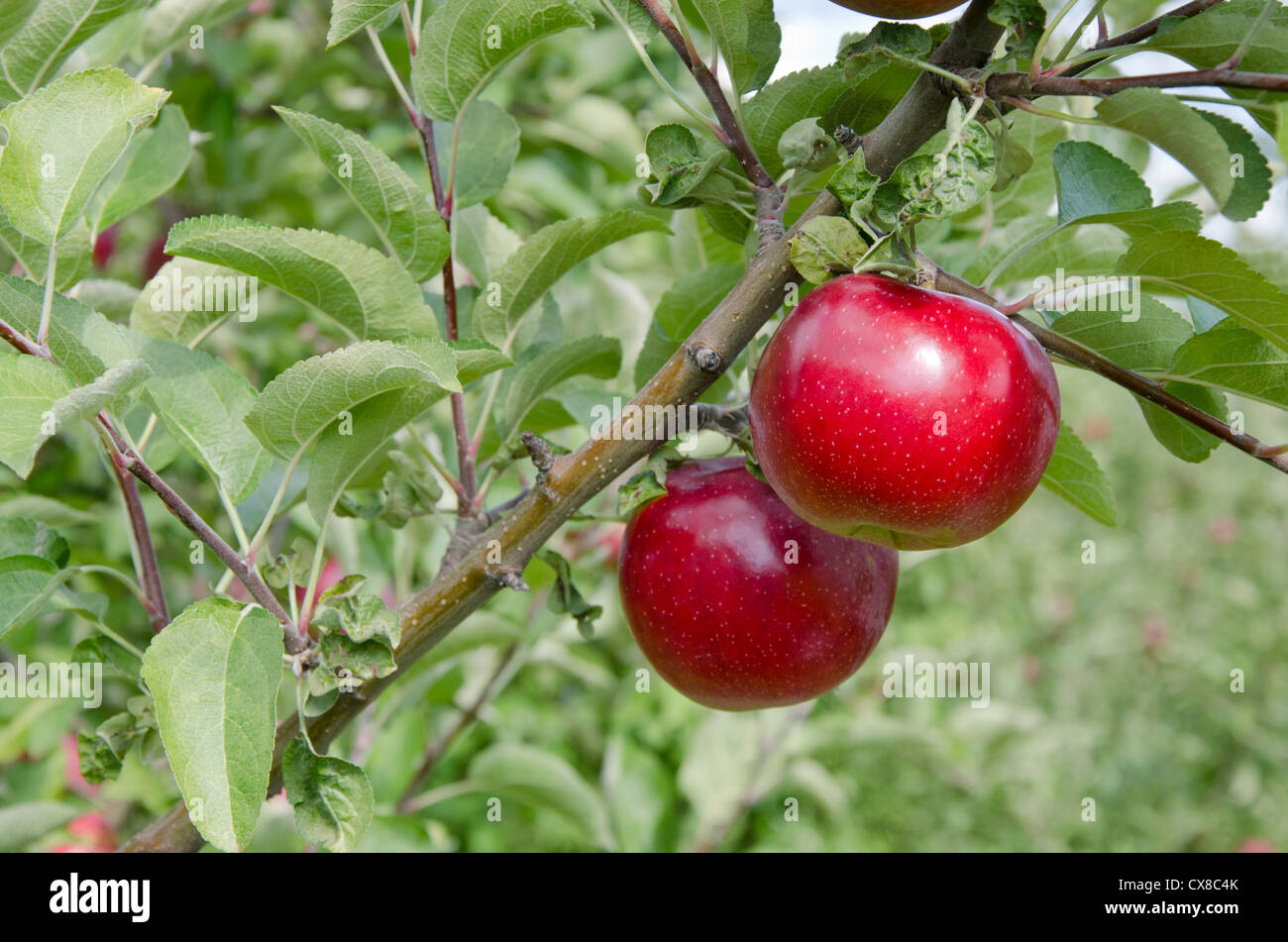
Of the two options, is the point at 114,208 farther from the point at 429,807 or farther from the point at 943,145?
the point at 429,807

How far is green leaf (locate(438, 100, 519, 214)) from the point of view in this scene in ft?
2.42

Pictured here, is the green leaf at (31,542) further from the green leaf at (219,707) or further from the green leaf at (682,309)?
the green leaf at (682,309)

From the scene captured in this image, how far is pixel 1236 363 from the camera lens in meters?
0.56

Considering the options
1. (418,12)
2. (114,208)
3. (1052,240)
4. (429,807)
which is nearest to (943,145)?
(1052,240)

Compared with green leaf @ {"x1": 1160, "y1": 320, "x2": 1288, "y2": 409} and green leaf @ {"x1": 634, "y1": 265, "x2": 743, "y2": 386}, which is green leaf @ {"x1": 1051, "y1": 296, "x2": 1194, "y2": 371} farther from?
green leaf @ {"x1": 634, "y1": 265, "x2": 743, "y2": 386}

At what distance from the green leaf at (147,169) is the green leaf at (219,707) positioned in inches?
14.1

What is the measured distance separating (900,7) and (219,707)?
18.7 inches

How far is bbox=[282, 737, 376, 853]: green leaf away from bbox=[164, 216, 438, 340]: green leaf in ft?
0.82

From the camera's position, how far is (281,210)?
163 cm

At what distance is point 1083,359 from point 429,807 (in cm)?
100

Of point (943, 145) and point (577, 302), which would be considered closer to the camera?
point (943, 145)

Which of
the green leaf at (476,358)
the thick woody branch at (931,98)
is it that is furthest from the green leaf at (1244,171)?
the green leaf at (476,358)

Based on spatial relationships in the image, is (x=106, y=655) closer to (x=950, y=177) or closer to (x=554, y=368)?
(x=554, y=368)
